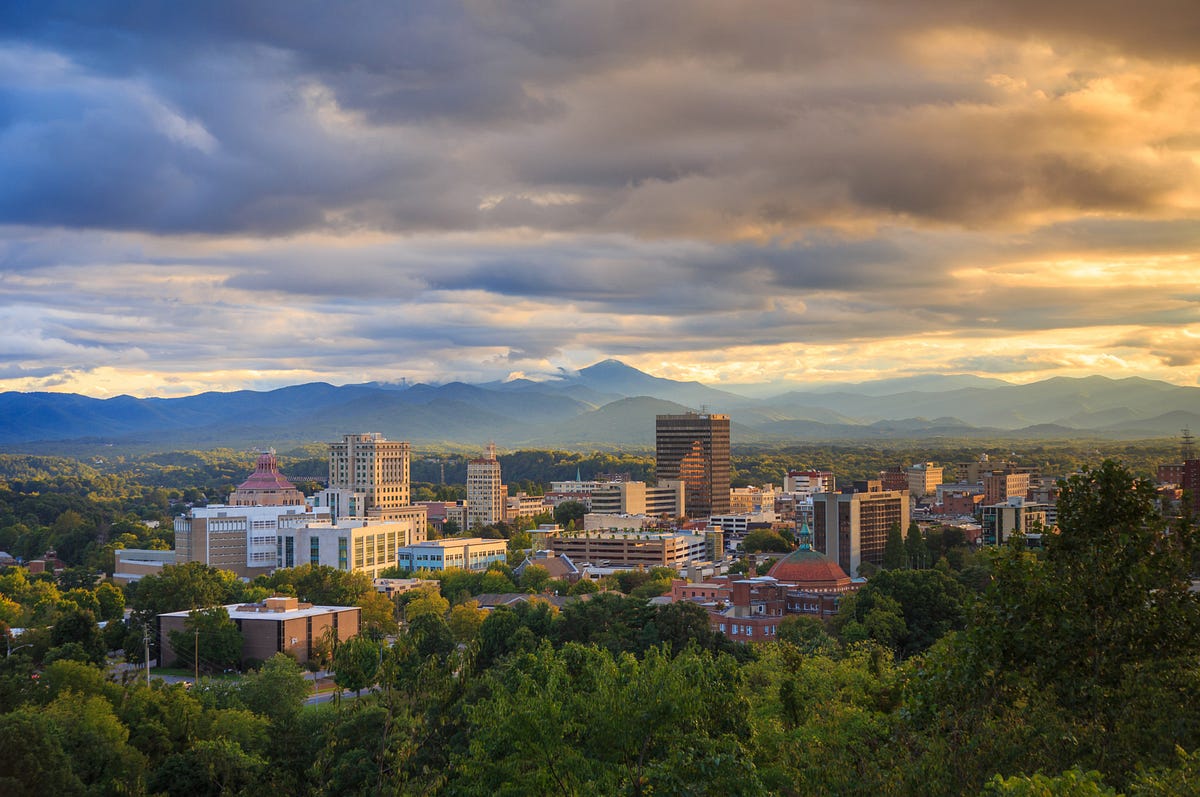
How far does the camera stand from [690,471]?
170000 mm

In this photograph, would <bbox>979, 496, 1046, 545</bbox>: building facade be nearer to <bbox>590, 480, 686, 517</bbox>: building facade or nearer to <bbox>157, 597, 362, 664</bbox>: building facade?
<bbox>590, 480, 686, 517</bbox>: building facade

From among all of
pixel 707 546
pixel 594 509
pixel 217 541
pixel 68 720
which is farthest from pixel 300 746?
pixel 594 509

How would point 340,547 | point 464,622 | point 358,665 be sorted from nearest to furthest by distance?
1. point 358,665
2. point 464,622
3. point 340,547

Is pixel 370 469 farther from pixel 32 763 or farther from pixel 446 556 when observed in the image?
pixel 32 763

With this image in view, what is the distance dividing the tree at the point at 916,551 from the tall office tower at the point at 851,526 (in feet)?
28.5

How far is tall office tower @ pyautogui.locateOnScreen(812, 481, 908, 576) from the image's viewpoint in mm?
101375

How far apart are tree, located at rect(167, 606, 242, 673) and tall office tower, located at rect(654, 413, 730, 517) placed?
10727 centimetres

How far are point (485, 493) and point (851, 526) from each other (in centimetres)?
7104

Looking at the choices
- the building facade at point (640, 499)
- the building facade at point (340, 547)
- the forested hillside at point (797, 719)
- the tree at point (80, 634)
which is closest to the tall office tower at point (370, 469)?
the building facade at point (640, 499)

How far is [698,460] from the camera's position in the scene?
170 m

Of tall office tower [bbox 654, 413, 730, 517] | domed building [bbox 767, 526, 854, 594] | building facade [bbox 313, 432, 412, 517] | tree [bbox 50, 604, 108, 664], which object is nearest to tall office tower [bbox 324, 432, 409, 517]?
building facade [bbox 313, 432, 412, 517]

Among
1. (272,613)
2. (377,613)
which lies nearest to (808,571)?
(377,613)

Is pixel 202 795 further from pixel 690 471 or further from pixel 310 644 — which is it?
pixel 690 471

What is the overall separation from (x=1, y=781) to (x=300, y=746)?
347 inches
